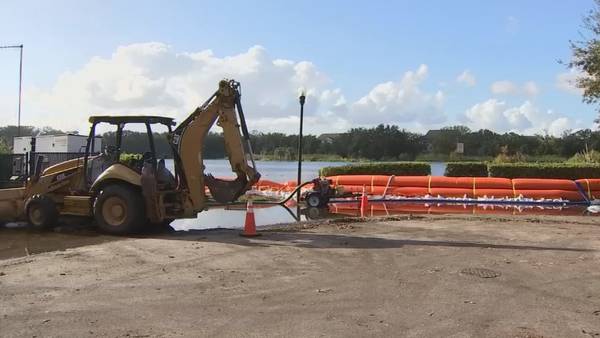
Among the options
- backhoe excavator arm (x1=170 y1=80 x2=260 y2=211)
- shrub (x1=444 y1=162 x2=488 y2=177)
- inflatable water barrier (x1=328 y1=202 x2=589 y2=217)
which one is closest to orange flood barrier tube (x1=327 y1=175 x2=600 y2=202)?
inflatable water barrier (x1=328 y1=202 x2=589 y2=217)

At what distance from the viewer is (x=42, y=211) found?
1398cm

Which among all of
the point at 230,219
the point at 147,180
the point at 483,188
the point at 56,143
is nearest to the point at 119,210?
the point at 147,180

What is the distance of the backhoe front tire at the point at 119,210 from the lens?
1312 centimetres

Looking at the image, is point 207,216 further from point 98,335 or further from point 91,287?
point 98,335

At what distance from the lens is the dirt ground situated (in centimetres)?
Result: 613

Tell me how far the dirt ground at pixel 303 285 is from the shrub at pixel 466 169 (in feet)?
47.3

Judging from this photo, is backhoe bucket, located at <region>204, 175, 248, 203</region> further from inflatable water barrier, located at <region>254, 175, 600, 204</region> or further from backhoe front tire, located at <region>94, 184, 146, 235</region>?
inflatable water barrier, located at <region>254, 175, 600, 204</region>

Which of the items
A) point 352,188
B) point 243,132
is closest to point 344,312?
point 243,132

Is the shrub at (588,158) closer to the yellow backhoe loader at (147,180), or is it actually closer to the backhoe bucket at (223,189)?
the backhoe bucket at (223,189)

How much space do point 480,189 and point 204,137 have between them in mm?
13241

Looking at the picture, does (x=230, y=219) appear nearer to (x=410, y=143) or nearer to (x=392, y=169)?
(x=392, y=169)

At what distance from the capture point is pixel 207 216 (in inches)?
734

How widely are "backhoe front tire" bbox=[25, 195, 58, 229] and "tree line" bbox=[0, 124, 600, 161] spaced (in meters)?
27.2

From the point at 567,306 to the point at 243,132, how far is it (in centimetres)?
844
